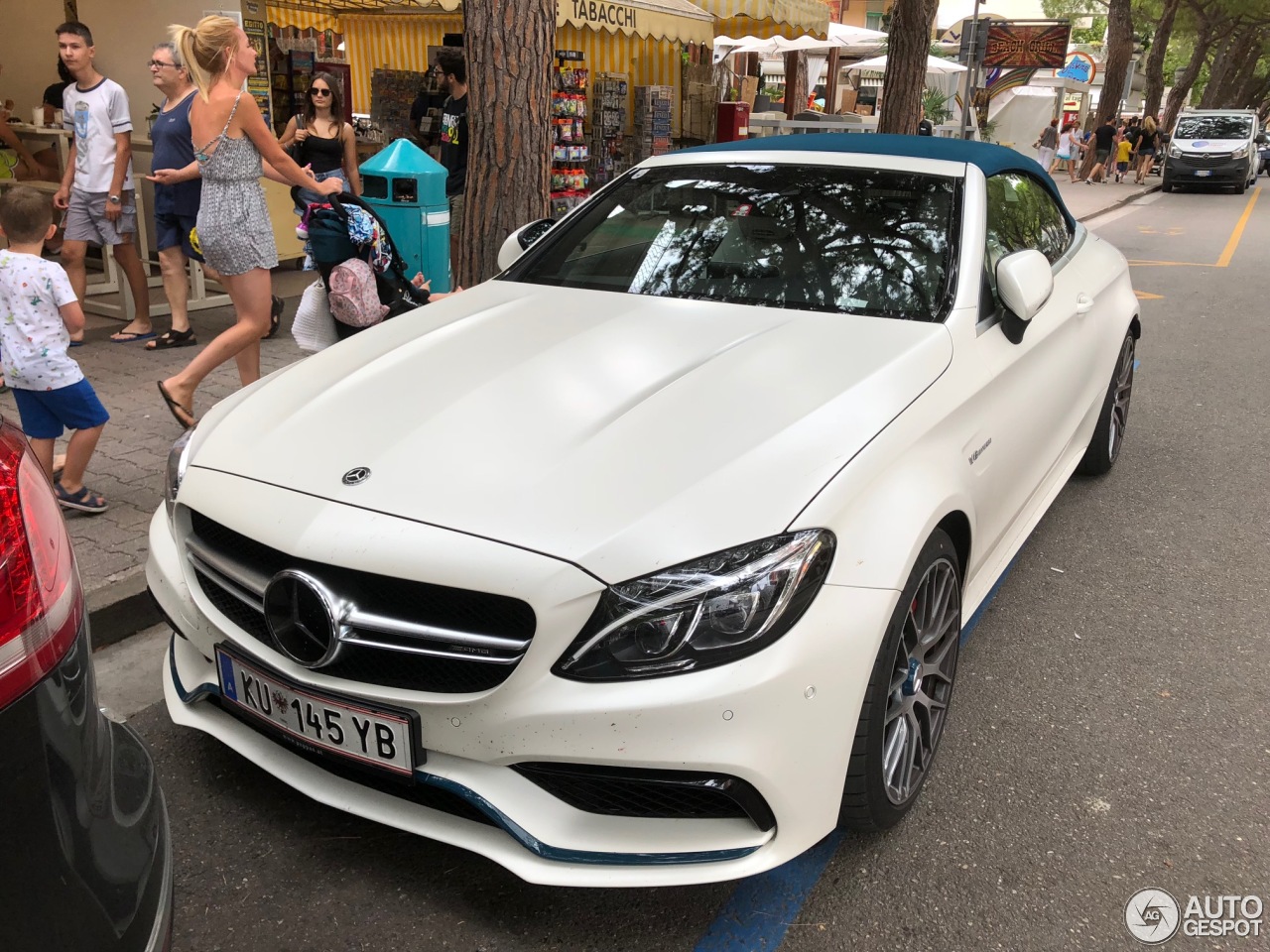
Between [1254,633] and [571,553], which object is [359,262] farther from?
[1254,633]

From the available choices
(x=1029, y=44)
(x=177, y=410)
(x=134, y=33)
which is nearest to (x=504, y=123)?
(x=177, y=410)

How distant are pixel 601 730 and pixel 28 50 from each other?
35.1ft

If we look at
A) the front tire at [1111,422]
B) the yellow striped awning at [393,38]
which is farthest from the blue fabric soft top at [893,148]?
the yellow striped awning at [393,38]

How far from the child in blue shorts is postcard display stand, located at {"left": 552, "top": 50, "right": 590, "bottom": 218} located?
26.0 ft

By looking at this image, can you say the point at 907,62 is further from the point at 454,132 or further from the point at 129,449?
the point at 129,449

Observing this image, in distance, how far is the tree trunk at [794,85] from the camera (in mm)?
21344

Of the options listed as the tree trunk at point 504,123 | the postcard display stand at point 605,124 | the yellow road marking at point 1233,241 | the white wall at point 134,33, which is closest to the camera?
the tree trunk at point 504,123

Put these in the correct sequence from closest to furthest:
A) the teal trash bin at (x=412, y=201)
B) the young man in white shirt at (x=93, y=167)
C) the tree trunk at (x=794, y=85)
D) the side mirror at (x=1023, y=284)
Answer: the side mirror at (x=1023, y=284) < the teal trash bin at (x=412, y=201) < the young man in white shirt at (x=93, y=167) < the tree trunk at (x=794, y=85)

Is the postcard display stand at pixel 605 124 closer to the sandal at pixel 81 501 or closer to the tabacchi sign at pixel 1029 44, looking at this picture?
the sandal at pixel 81 501

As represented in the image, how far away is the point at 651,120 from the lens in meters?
13.7

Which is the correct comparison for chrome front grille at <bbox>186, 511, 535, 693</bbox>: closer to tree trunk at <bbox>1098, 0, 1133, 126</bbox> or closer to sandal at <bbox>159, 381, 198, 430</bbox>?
sandal at <bbox>159, 381, 198, 430</bbox>

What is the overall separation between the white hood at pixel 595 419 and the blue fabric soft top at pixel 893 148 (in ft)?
2.95

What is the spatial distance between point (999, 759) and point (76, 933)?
93.3 inches

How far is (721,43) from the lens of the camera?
22.2 metres
